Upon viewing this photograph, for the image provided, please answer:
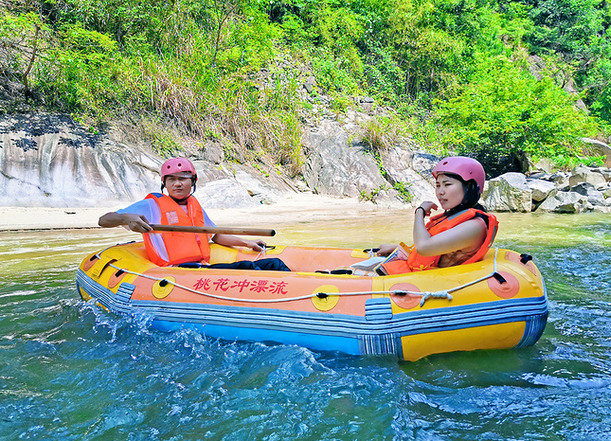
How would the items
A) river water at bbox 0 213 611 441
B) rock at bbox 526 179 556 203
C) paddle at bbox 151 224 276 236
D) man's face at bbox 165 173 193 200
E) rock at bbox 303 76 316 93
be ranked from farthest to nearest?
rock at bbox 303 76 316 93, rock at bbox 526 179 556 203, man's face at bbox 165 173 193 200, paddle at bbox 151 224 276 236, river water at bbox 0 213 611 441

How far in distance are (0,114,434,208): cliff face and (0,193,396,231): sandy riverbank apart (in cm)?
33

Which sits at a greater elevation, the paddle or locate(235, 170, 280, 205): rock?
the paddle

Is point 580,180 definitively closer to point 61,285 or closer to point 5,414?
point 61,285

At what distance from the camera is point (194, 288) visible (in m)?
2.97

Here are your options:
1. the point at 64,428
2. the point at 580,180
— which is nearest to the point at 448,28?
the point at 580,180

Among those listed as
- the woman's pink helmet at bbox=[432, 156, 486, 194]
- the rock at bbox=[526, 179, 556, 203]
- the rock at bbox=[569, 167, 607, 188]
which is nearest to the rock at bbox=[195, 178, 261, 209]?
the rock at bbox=[526, 179, 556, 203]

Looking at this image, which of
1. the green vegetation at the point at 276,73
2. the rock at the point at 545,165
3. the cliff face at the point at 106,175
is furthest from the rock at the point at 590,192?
the cliff face at the point at 106,175

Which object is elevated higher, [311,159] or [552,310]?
[311,159]

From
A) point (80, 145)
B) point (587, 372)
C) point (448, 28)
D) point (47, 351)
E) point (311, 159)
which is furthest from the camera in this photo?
point (448, 28)

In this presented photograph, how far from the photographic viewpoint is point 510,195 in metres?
10.4

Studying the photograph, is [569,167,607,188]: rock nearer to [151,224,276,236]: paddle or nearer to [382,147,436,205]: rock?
[382,147,436,205]: rock

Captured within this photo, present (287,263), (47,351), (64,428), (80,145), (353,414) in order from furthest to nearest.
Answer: (80,145) → (287,263) → (47,351) → (353,414) → (64,428)

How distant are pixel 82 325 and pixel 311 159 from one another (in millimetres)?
9310

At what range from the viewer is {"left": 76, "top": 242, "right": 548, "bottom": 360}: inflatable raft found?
8.22 ft
